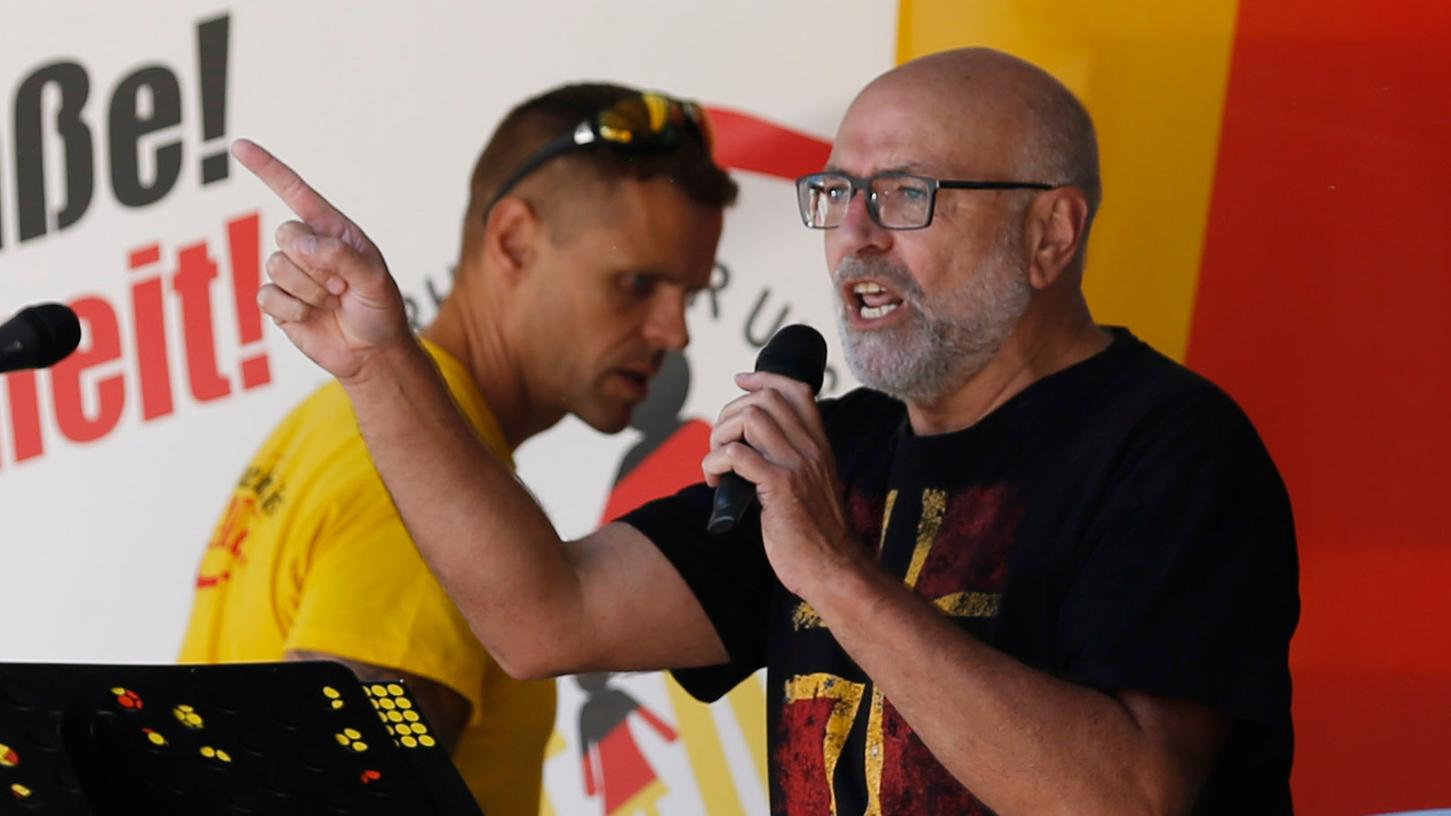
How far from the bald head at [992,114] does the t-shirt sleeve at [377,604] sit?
0.80 m

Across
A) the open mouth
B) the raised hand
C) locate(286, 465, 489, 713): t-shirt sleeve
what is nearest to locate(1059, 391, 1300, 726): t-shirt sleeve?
the open mouth

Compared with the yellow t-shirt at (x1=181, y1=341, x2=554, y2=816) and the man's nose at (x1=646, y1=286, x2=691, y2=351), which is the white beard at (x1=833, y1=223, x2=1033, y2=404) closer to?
the yellow t-shirt at (x1=181, y1=341, x2=554, y2=816)

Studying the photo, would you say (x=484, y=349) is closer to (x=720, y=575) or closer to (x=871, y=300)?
(x=720, y=575)

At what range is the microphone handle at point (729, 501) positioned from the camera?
1.57 metres

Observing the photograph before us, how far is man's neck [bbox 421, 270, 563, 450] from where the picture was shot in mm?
2801

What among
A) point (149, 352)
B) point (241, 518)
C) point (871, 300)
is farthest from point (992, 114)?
point (149, 352)

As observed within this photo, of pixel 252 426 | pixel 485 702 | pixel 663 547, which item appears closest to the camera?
pixel 663 547

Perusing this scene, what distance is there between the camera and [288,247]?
1.76 metres

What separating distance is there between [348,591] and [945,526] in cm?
79

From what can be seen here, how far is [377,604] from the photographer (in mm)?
2316

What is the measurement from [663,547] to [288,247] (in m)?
0.63

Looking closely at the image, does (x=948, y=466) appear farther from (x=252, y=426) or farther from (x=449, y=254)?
(x=252, y=426)

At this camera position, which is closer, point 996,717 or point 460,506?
point 996,717

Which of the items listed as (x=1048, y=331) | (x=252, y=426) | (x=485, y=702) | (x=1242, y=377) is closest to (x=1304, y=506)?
(x=1242, y=377)
